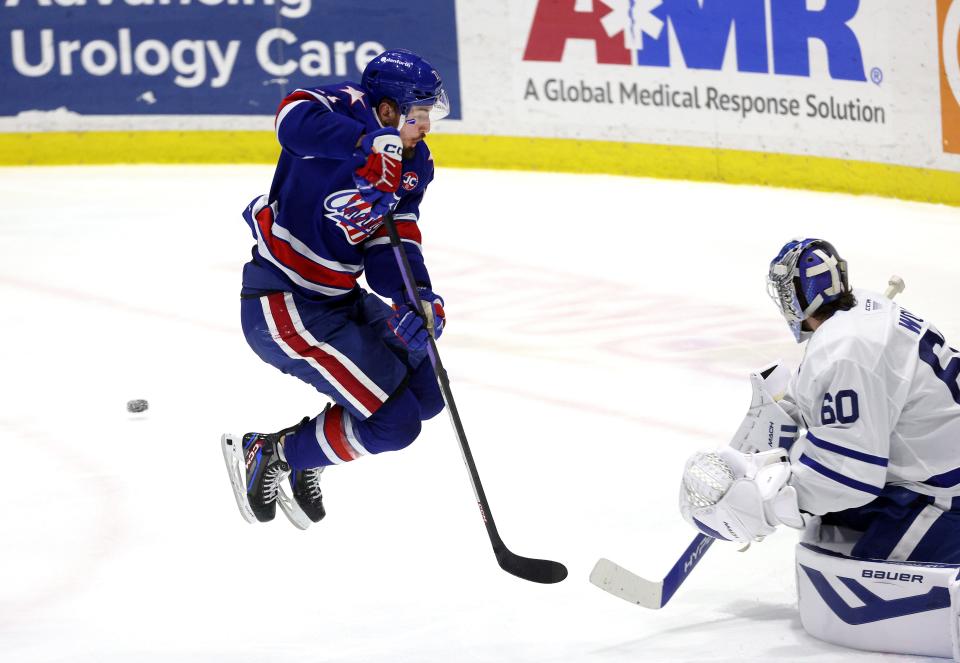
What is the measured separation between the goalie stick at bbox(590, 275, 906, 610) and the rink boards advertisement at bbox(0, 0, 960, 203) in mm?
5044

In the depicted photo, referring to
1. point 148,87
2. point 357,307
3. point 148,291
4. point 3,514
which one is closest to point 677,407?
point 357,307

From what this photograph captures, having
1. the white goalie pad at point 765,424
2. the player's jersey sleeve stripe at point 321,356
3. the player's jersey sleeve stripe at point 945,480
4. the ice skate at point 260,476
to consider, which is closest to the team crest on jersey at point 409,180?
the player's jersey sleeve stripe at point 321,356

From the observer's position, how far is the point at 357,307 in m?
3.81

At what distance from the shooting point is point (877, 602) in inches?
114

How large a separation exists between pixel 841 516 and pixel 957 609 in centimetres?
40

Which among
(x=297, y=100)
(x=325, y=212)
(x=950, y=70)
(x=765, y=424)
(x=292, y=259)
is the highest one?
(x=950, y=70)

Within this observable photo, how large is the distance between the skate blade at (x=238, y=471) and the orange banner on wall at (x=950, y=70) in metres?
5.22

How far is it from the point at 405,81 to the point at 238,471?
3.81ft

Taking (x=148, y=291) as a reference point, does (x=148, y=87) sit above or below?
above

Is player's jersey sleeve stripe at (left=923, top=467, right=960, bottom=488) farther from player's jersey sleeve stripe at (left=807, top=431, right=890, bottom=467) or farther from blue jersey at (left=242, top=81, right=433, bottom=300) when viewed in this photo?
blue jersey at (left=242, top=81, right=433, bottom=300)

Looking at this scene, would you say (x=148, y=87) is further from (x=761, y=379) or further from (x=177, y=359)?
(x=761, y=379)

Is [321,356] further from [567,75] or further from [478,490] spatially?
[567,75]

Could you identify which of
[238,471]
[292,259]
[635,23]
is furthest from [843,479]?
[635,23]

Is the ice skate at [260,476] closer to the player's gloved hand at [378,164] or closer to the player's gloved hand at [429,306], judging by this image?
the player's gloved hand at [429,306]
